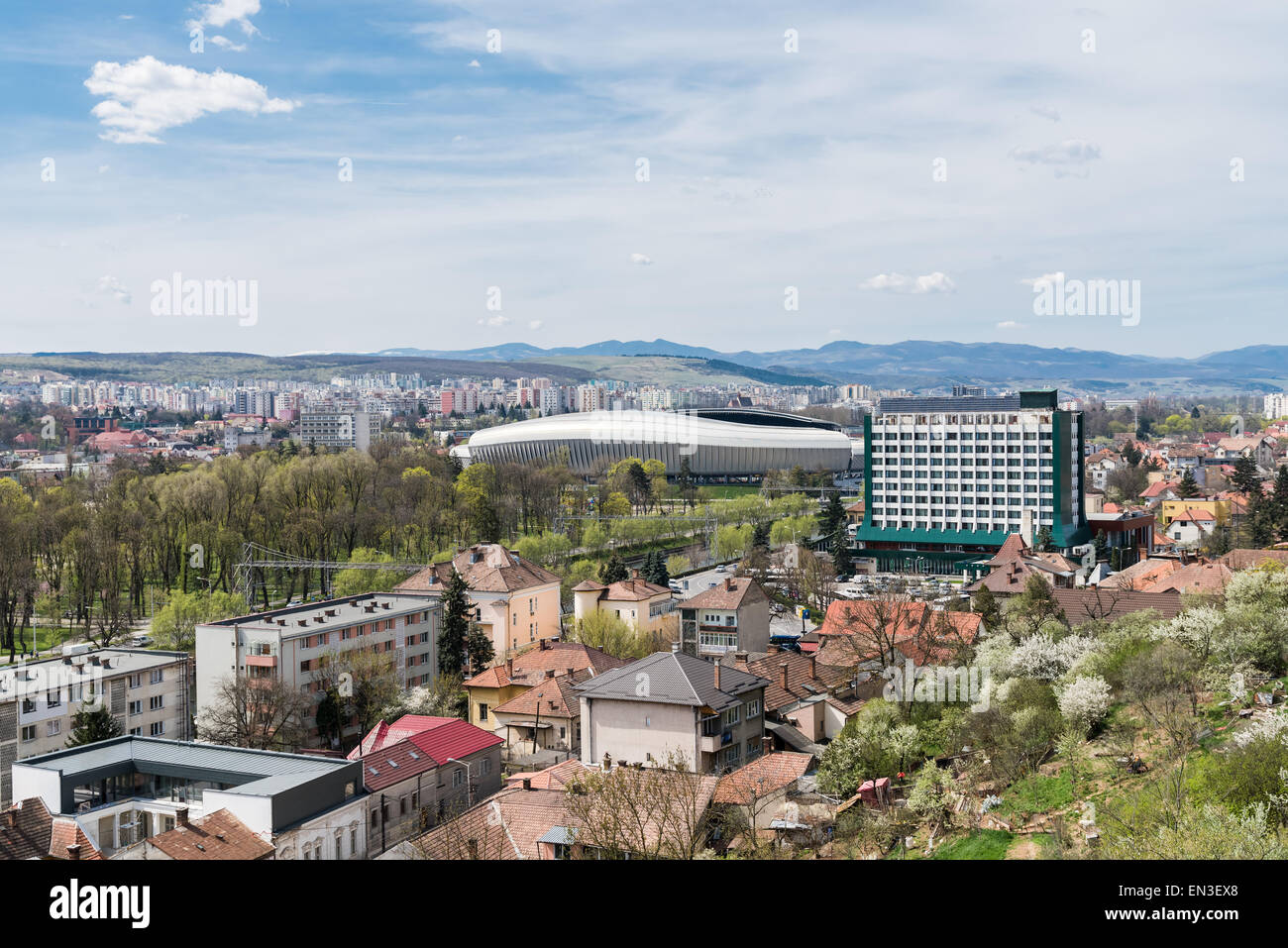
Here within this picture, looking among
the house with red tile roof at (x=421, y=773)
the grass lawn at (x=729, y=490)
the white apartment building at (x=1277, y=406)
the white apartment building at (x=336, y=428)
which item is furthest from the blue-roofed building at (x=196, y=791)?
the white apartment building at (x=1277, y=406)

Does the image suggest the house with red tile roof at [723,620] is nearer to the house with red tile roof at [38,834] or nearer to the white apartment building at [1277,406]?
the house with red tile roof at [38,834]

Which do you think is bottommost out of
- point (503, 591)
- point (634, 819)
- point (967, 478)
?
point (503, 591)

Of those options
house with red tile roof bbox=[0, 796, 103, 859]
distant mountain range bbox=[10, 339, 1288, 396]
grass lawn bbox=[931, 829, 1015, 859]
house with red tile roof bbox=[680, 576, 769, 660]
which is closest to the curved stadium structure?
house with red tile roof bbox=[680, 576, 769, 660]

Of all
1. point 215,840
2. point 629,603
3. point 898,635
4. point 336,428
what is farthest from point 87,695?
point 336,428

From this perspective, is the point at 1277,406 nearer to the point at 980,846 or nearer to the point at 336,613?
the point at 336,613
